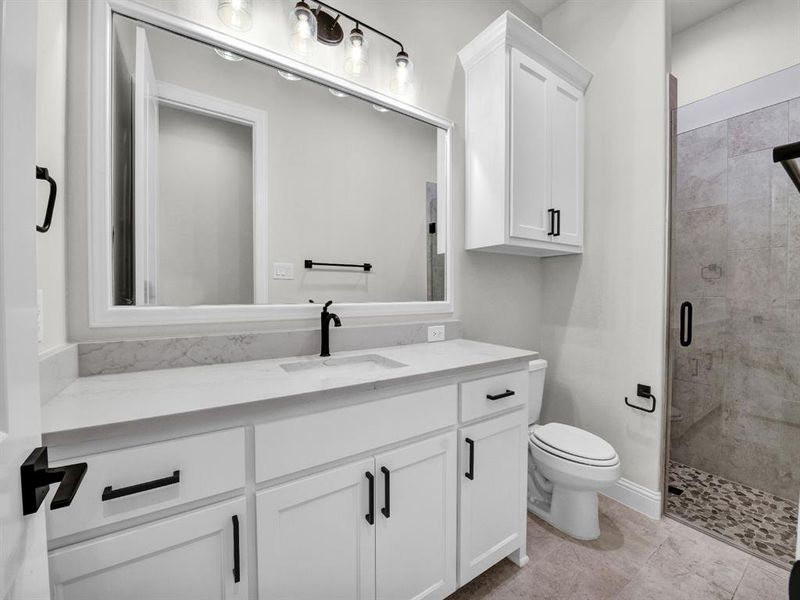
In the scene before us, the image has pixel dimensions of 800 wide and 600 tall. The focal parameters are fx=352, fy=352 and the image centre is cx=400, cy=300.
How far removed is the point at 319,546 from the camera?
3.15ft

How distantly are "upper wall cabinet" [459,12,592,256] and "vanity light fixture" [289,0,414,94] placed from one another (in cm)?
42

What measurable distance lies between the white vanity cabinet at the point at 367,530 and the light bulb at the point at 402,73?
5.29ft

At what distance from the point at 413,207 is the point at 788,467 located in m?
2.50

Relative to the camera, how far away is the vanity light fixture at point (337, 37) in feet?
4.67

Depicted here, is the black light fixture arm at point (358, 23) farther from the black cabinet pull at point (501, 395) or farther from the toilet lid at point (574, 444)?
the toilet lid at point (574, 444)

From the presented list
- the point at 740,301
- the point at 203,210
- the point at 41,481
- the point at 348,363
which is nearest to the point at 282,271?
the point at 203,210

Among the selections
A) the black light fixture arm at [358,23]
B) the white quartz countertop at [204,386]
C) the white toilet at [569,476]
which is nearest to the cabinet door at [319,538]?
the white quartz countertop at [204,386]

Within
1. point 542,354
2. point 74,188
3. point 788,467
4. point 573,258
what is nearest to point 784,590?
point 788,467

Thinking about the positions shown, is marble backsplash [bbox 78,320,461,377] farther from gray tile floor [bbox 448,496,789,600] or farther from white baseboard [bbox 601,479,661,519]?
white baseboard [bbox 601,479,661,519]

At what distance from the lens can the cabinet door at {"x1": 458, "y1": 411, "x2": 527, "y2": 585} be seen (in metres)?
1.28

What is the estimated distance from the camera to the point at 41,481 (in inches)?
16.9

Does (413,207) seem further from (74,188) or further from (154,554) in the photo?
(154,554)

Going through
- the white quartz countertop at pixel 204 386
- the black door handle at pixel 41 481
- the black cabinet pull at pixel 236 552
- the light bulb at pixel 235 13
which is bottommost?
the black cabinet pull at pixel 236 552

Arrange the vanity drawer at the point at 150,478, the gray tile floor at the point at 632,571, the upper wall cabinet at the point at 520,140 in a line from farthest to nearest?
1. the upper wall cabinet at the point at 520,140
2. the gray tile floor at the point at 632,571
3. the vanity drawer at the point at 150,478
